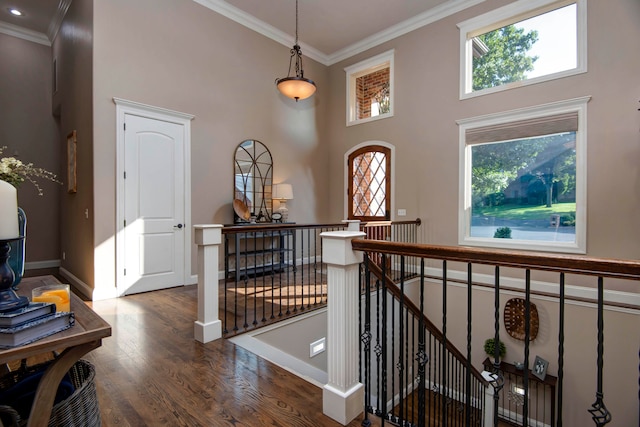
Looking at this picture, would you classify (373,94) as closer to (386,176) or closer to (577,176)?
(386,176)

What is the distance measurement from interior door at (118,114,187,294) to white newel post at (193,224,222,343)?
1.87 m

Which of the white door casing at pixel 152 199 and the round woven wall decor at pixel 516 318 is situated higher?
the white door casing at pixel 152 199

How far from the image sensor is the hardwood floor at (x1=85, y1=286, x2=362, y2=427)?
1.79 m

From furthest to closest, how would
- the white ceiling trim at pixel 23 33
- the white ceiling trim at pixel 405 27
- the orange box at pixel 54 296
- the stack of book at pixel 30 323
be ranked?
the white ceiling trim at pixel 23 33 → the white ceiling trim at pixel 405 27 → the orange box at pixel 54 296 → the stack of book at pixel 30 323

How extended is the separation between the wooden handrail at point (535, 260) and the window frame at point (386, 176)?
174 inches

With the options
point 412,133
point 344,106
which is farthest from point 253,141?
point 412,133

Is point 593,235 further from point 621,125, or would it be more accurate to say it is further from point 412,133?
point 412,133

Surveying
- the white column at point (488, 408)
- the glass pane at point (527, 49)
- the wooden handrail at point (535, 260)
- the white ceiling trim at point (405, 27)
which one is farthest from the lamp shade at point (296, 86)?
the white column at point (488, 408)

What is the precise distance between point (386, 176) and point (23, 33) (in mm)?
6879

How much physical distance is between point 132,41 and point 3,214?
3.86 meters

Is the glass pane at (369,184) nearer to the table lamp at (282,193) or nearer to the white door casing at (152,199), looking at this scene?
the table lamp at (282,193)

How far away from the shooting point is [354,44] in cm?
621

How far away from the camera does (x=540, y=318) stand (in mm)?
4352

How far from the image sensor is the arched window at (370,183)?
19.5ft
